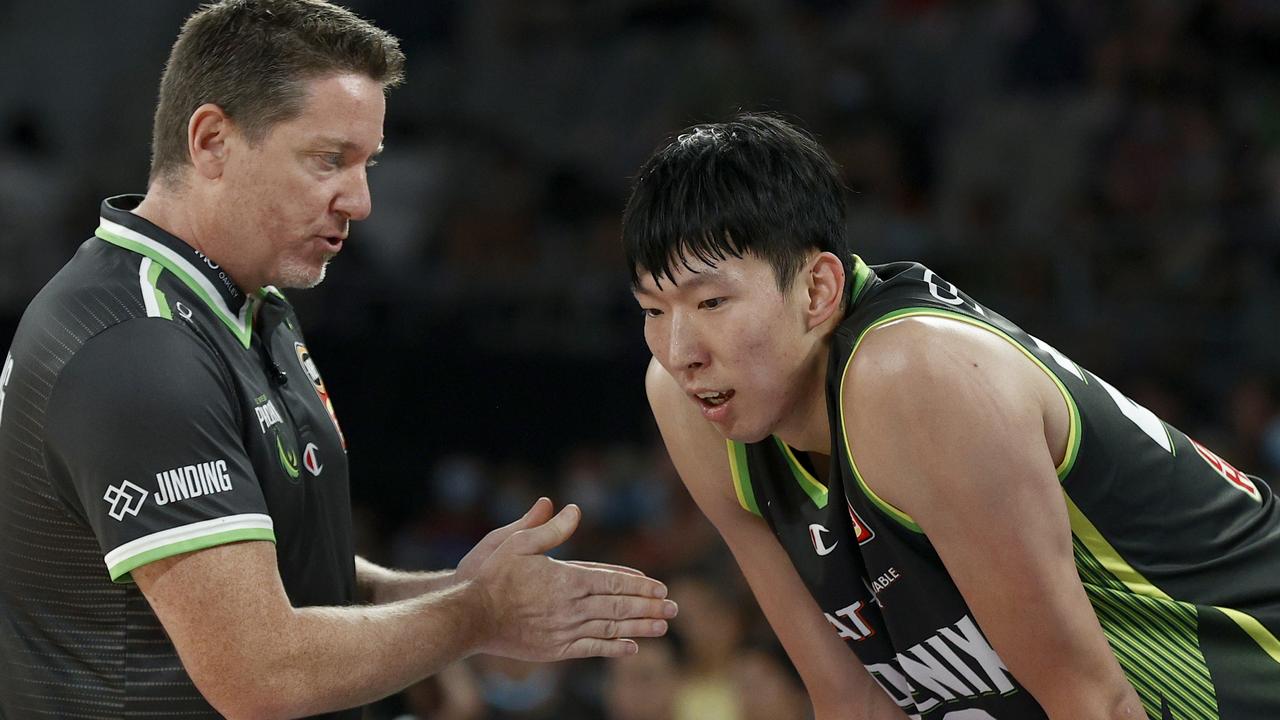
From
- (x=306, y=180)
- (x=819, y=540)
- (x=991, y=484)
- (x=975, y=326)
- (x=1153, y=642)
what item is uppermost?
(x=306, y=180)

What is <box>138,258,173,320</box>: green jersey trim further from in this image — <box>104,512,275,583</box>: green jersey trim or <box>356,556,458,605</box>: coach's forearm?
<box>356,556,458,605</box>: coach's forearm

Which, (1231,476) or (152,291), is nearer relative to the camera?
(152,291)

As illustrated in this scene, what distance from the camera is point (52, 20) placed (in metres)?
10.5

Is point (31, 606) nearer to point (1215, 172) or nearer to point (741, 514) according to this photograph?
point (741, 514)

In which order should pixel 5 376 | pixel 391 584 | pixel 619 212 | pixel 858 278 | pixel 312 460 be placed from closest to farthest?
pixel 5 376 < pixel 858 278 < pixel 312 460 < pixel 391 584 < pixel 619 212

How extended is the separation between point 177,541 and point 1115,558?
161 cm

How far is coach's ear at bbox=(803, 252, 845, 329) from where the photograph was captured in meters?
2.54

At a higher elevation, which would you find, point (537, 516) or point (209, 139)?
point (209, 139)

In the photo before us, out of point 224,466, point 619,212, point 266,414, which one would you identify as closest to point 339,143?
point 266,414

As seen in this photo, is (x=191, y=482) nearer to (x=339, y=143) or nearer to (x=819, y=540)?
(x=339, y=143)

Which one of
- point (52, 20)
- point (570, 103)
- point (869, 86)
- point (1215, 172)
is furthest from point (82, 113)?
point (1215, 172)

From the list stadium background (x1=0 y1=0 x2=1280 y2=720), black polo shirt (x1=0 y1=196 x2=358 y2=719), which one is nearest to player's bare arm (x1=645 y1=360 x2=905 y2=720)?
black polo shirt (x1=0 y1=196 x2=358 y2=719)

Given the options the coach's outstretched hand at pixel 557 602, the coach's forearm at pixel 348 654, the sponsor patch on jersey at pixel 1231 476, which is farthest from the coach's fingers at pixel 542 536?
the sponsor patch on jersey at pixel 1231 476

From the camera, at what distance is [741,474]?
2.80 metres
